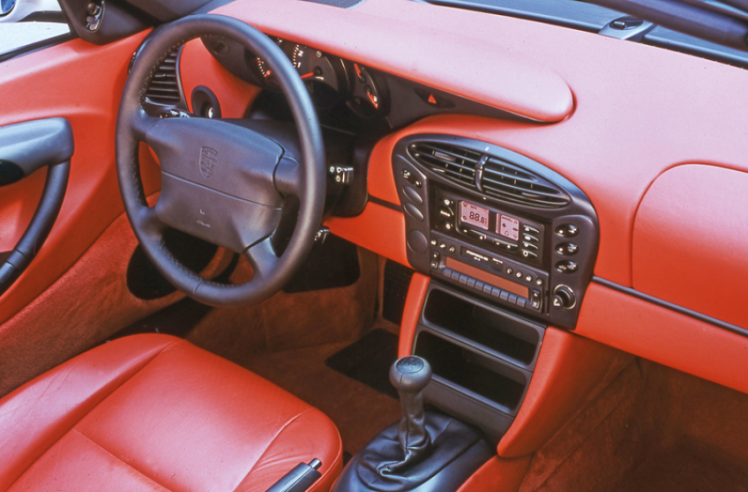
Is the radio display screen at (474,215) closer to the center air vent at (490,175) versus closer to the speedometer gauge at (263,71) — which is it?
the center air vent at (490,175)

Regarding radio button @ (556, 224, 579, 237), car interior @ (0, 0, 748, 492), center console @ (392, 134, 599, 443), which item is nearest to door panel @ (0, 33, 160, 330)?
car interior @ (0, 0, 748, 492)

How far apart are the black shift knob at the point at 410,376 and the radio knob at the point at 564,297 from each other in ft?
0.87

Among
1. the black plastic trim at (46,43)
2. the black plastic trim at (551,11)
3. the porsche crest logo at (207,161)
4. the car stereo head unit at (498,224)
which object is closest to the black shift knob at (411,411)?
the car stereo head unit at (498,224)

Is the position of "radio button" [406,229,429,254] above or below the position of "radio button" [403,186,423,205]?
below

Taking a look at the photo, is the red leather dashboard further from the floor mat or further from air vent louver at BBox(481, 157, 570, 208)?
the floor mat

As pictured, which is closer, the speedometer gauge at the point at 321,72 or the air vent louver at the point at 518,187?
the air vent louver at the point at 518,187

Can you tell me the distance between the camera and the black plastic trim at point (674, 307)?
3.18 feet

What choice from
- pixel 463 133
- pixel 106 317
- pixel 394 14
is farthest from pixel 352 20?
pixel 106 317

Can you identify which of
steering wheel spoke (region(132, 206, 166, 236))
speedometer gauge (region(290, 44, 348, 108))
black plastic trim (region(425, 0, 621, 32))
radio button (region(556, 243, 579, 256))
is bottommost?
steering wheel spoke (region(132, 206, 166, 236))

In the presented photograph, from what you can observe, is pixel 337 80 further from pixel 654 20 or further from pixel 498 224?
pixel 654 20

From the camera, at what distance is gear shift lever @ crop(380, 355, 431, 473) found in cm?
109

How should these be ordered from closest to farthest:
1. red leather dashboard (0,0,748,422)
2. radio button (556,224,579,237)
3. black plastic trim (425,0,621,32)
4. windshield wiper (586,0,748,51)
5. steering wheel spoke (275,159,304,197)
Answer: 1. windshield wiper (586,0,748,51)
2. red leather dashboard (0,0,748,422)
3. radio button (556,224,579,237)
4. steering wheel spoke (275,159,304,197)
5. black plastic trim (425,0,621,32)

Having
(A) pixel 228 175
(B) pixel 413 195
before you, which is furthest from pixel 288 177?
(B) pixel 413 195

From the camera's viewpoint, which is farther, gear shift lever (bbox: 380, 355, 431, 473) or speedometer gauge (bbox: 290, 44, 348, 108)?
speedometer gauge (bbox: 290, 44, 348, 108)
